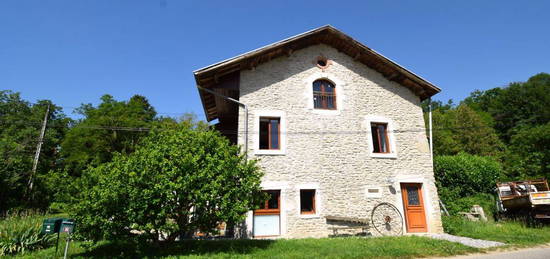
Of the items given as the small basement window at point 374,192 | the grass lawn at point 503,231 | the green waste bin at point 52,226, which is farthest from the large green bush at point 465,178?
the green waste bin at point 52,226

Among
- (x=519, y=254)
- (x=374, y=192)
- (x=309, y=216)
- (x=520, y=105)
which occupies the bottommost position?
(x=519, y=254)

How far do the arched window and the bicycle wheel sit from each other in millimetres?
4370

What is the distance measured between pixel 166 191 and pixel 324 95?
745 cm

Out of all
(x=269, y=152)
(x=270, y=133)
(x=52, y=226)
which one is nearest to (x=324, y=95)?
(x=270, y=133)

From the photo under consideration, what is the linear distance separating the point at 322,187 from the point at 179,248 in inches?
205

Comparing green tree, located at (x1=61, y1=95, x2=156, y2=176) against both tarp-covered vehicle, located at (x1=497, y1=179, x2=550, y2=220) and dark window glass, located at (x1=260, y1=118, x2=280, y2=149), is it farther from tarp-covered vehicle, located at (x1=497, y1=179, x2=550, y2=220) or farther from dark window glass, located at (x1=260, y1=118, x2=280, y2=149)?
tarp-covered vehicle, located at (x1=497, y1=179, x2=550, y2=220)

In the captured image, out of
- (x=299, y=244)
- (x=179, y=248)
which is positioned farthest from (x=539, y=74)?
(x=179, y=248)

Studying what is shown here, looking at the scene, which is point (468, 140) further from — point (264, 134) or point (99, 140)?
point (99, 140)

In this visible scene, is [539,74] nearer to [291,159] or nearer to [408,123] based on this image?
[408,123]

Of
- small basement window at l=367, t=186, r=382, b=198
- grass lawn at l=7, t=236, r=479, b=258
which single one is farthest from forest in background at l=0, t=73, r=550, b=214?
small basement window at l=367, t=186, r=382, b=198

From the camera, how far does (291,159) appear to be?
10039 mm

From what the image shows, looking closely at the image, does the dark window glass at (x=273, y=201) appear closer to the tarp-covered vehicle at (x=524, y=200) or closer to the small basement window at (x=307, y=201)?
the small basement window at (x=307, y=201)

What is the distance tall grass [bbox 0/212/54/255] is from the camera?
7340 millimetres

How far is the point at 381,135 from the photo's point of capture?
11570 millimetres
